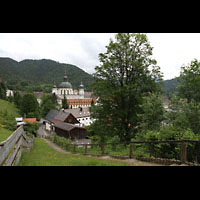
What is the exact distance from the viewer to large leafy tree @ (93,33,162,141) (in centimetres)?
948

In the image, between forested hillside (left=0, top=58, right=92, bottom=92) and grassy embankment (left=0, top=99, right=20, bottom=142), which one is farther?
forested hillside (left=0, top=58, right=92, bottom=92)

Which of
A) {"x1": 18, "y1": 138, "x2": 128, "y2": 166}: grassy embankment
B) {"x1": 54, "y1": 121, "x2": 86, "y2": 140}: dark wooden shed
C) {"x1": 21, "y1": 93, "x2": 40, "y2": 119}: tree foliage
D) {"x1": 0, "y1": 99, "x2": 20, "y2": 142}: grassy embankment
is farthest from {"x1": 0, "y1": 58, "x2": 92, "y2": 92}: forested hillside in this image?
{"x1": 18, "y1": 138, "x2": 128, "y2": 166}: grassy embankment

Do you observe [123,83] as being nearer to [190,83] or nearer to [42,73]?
[190,83]

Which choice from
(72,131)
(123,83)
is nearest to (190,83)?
(123,83)

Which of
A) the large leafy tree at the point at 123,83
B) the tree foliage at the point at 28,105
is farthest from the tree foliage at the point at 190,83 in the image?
the tree foliage at the point at 28,105

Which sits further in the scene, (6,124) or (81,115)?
(81,115)

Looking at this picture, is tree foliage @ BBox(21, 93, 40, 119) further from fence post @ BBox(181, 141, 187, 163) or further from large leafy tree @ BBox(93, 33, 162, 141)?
fence post @ BBox(181, 141, 187, 163)

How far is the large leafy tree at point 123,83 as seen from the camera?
373 inches

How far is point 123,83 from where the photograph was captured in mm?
9930

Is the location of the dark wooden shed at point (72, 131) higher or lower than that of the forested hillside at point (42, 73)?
lower

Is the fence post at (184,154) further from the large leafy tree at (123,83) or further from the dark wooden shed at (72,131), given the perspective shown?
the dark wooden shed at (72,131)

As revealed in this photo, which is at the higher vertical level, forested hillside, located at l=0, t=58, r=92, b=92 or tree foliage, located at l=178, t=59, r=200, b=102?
forested hillside, located at l=0, t=58, r=92, b=92

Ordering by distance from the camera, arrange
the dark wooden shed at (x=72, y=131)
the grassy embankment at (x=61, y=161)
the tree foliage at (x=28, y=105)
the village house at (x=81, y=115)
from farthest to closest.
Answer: the village house at (x=81, y=115) < the tree foliage at (x=28, y=105) < the dark wooden shed at (x=72, y=131) < the grassy embankment at (x=61, y=161)
